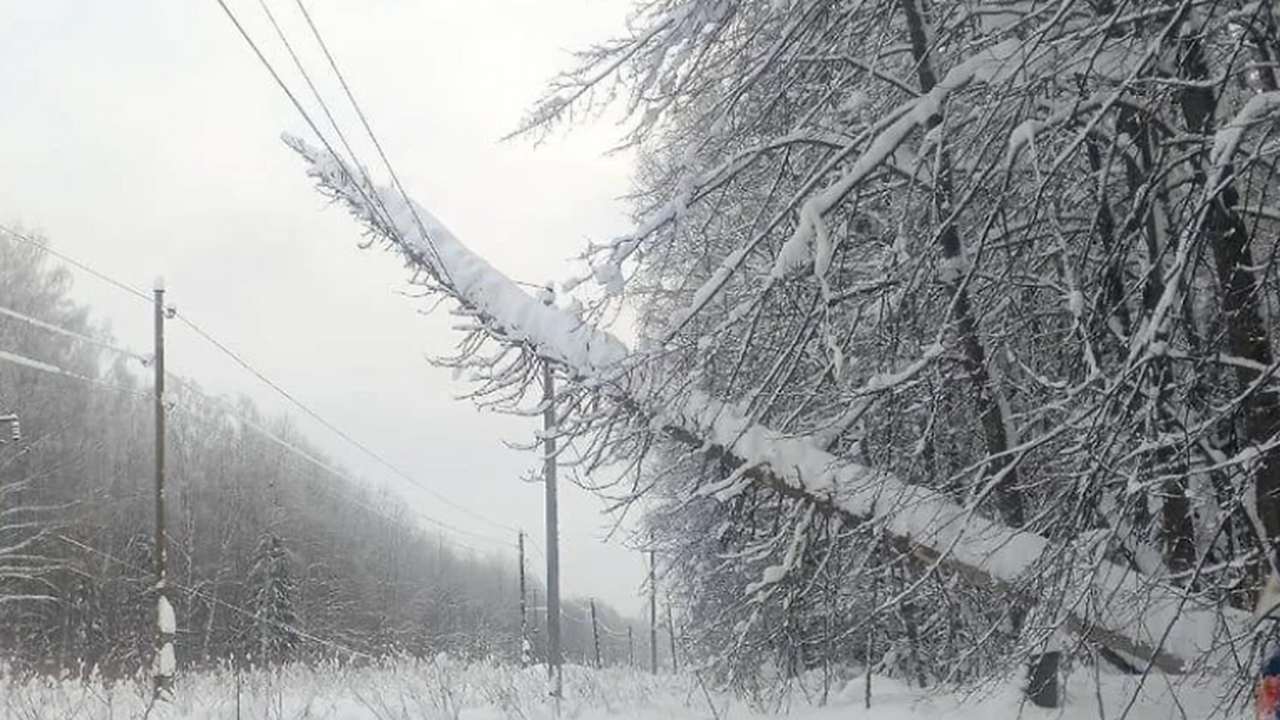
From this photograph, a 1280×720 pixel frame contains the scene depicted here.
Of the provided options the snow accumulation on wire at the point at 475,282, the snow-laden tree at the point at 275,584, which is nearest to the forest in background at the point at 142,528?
the snow-laden tree at the point at 275,584

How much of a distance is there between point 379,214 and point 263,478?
53.9 meters

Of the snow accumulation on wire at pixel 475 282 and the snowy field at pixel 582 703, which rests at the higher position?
the snow accumulation on wire at pixel 475 282

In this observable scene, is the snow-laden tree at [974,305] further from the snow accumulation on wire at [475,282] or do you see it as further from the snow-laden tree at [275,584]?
the snow-laden tree at [275,584]

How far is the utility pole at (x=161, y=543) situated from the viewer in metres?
18.2

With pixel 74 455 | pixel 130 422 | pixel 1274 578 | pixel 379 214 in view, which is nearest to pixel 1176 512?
pixel 1274 578

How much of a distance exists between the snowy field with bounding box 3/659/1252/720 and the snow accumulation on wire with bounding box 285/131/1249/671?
0.31 meters

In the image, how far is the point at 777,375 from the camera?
5.48 metres

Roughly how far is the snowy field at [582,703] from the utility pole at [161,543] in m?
0.64

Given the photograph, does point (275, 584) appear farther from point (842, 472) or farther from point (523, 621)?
point (842, 472)

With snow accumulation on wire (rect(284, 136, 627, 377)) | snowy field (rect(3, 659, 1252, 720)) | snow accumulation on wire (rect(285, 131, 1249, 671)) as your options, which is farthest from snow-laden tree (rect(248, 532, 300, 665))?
snow accumulation on wire (rect(285, 131, 1249, 671))

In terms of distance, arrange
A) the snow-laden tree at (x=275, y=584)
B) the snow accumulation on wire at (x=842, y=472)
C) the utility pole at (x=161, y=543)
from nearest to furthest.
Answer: the snow accumulation on wire at (x=842, y=472), the utility pole at (x=161, y=543), the snow-laden tree at (x=275, y=584)

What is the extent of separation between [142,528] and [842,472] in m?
45.8

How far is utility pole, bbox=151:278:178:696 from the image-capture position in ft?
59.6

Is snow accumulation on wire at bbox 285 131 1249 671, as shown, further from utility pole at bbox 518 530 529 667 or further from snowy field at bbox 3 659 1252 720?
utility pole at bbox 518 530 529 667
